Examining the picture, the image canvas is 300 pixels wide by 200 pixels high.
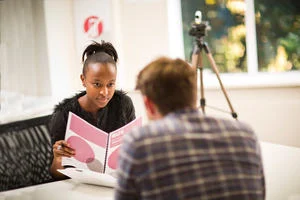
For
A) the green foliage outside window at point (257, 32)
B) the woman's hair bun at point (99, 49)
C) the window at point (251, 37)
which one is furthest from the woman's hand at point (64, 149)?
the green foliage outside window at point (257, 32)

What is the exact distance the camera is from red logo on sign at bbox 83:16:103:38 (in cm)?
373

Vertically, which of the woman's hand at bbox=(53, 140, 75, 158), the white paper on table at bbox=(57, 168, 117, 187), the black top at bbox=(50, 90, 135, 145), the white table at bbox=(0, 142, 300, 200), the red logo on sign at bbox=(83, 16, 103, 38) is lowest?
the white table at bbox=(0, 142, 300, 200)

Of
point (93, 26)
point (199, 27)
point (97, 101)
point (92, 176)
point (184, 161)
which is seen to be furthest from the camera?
point (93, 26)

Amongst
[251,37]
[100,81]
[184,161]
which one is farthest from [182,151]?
[251,37]

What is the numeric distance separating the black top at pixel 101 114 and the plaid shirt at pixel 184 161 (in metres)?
0.88

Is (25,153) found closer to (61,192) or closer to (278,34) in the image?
(61,192)

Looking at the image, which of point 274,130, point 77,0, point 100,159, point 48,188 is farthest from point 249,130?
point 77,0

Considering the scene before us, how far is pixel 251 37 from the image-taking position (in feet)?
11.9

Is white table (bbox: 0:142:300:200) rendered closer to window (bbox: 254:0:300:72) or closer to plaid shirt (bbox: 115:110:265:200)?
plaid shirt (bbox: 115:110:265:200)

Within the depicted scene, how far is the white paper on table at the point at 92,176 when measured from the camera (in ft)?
4.65

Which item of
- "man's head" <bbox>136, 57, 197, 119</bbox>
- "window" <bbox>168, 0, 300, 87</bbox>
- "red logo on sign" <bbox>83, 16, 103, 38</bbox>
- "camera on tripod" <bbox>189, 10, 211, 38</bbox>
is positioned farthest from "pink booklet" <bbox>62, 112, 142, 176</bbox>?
"red logo on sign" <bbox>83, 16, 103, 38</bbox>

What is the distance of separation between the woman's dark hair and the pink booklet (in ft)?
1.12

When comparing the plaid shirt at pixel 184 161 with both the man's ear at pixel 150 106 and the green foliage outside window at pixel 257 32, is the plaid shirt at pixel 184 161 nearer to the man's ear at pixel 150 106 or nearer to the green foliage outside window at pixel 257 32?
the man's ear at pixel 150 106

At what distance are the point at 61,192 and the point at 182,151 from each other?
72 cm
